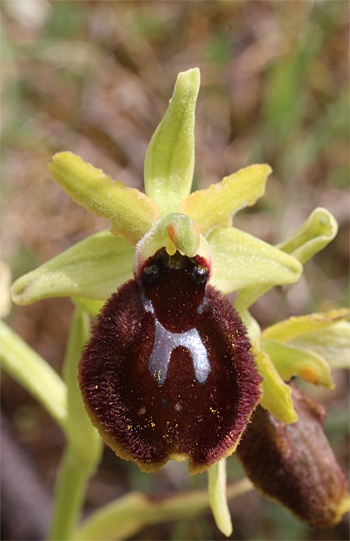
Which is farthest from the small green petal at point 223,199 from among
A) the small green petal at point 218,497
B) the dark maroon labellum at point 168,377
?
the small green petal at point 218,497

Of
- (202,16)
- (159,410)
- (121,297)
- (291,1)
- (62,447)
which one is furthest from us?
(202,16)

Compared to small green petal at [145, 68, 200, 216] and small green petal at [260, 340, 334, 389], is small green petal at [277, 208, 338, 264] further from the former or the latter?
small green petal at [145, 68, 200, 216]

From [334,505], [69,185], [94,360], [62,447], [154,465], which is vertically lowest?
[62,447]

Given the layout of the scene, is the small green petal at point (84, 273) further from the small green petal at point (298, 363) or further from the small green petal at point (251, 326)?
the small green petal at point (298, 363)

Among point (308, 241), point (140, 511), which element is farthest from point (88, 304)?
point (140, 511)

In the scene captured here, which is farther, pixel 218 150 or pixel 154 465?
pixel 218 150

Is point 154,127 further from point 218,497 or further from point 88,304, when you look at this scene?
point 218,497

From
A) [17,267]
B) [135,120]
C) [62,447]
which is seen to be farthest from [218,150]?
[62,447]

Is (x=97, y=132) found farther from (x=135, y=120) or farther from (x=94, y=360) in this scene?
(x=94, y=360)
